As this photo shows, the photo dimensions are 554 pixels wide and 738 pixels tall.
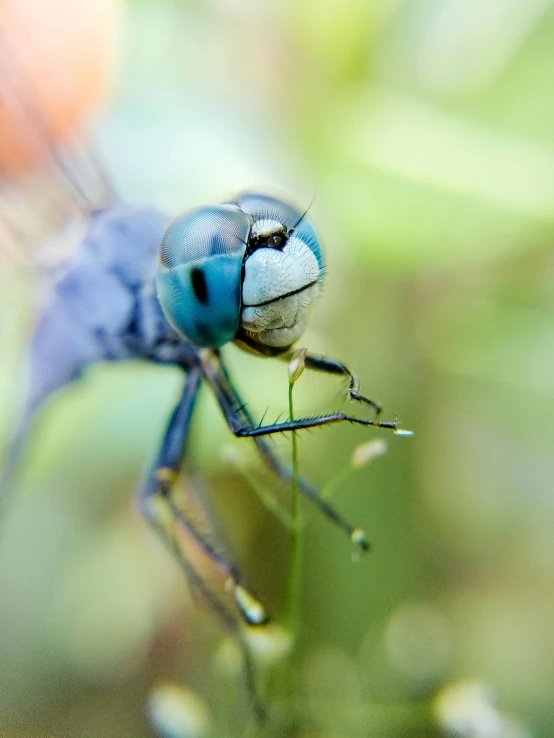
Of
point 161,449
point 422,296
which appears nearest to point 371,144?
point 422,296

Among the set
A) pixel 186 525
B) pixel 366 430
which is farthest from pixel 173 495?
pixel 366 430

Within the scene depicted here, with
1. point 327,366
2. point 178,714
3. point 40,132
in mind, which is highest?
Answer: point 40,132

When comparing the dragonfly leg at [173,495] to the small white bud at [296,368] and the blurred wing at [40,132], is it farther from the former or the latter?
the blurred wing at [40,132]

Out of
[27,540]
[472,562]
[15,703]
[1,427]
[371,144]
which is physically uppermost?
[371,144]

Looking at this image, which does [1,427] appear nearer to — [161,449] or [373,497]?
[161,449]

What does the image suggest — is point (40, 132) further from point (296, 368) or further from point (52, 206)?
point (296, 368)

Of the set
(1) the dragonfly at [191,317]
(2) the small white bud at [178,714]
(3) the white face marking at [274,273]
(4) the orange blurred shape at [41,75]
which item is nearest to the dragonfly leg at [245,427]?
(1) the dragonfly at [191,317]
